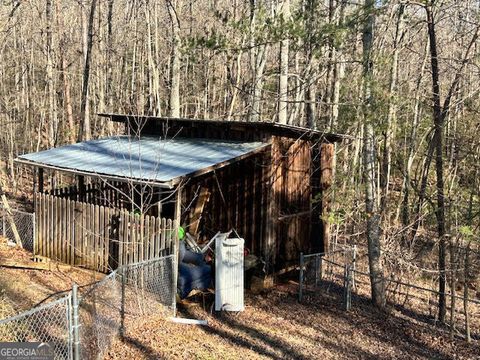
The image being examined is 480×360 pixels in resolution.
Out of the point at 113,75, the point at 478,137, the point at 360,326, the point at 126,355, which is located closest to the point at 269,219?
the point at 360,326

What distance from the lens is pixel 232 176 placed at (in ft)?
40.3

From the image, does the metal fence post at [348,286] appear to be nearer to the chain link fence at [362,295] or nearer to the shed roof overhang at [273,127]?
the chain link fence at [362,295]

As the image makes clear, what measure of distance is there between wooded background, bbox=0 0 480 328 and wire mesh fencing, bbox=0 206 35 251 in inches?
163

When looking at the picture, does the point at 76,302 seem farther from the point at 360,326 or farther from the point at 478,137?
the point at 478,137

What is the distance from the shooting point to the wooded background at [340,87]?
414 inches

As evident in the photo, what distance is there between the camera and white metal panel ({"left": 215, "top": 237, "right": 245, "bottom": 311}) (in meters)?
10.1

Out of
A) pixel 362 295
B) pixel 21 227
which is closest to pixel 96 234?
pixel 21 227

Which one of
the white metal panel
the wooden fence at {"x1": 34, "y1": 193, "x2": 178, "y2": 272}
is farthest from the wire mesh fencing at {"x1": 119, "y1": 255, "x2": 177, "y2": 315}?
the white metal panel

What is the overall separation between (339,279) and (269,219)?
4846 mm

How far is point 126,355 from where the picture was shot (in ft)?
24.5

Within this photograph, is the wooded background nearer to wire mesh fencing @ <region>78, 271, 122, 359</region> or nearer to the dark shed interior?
the dark shed interior

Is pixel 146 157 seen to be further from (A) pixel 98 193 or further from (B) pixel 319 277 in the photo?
(B) pixel 319 277

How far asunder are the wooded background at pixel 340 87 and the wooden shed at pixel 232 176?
905 mm

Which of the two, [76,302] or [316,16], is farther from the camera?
[316,16]
